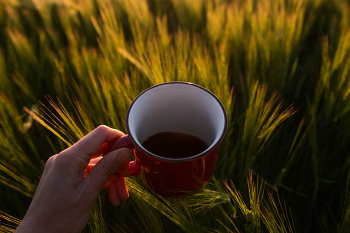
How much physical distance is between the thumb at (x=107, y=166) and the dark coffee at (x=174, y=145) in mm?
90

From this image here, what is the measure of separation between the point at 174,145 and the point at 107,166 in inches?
6.0

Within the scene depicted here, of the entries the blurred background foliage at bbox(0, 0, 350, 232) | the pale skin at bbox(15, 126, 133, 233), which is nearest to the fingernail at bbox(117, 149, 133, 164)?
the pale skin at bbox(15, 126, 133, 233)

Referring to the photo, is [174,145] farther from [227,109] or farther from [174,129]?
[227,109]

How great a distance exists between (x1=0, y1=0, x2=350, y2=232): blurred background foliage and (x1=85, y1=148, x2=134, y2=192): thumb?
8 cm

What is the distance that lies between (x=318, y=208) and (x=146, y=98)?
1.71ft

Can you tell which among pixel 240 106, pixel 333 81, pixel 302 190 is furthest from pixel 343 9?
pixel 302 190

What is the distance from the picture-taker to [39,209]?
46 centimetres

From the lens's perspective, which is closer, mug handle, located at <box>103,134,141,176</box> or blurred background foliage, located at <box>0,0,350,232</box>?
mug handle, located at <box>103,134,141,176</box>

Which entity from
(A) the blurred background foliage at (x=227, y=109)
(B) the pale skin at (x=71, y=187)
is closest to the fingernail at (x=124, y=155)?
(B) the pale skin at (x=71, y=187)

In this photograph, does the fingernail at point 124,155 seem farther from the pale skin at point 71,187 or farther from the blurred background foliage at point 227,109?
the blurred background foliage at point 227,109

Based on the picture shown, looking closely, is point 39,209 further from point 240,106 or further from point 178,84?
point 240,106

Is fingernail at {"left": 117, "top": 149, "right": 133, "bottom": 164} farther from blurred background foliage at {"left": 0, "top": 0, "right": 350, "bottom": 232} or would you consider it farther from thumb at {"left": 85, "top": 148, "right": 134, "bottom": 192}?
blurred background foliage at {"left": 0, "top": 0, "right": 350, "bottom": 232}

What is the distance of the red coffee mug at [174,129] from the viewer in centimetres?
42

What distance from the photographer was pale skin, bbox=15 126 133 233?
0.46 metres
